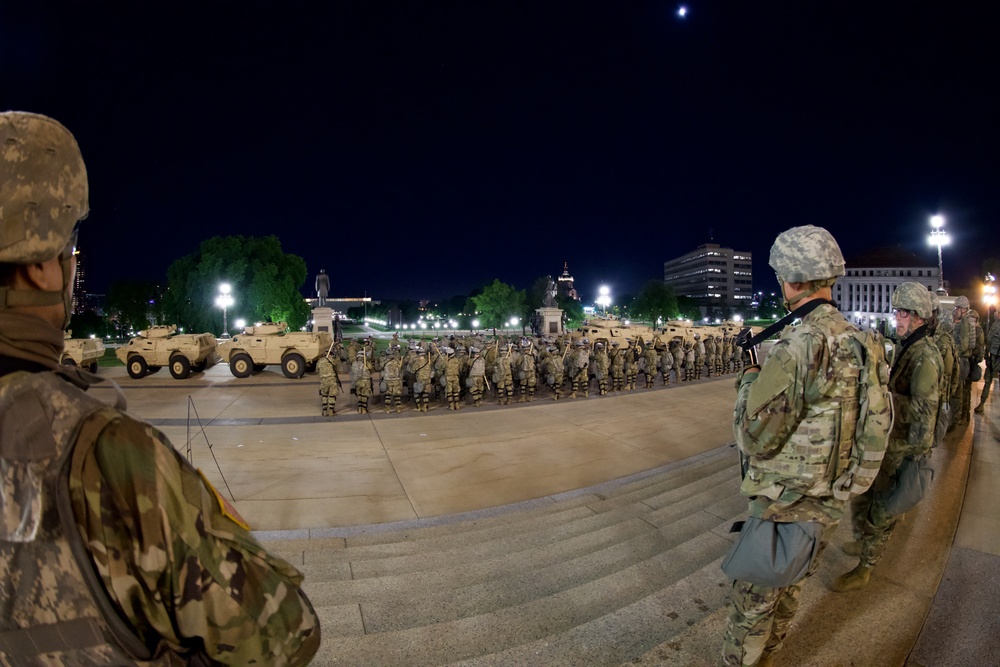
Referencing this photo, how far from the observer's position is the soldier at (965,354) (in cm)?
869

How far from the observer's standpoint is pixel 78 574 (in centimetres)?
96

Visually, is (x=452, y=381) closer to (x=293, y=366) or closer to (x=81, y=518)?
(x=293, y=366)

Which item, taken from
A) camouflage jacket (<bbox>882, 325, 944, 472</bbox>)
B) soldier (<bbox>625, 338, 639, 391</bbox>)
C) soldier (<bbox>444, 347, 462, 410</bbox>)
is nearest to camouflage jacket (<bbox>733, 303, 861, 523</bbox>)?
camouflage jacket (<bbox>882, 325, 944, 472</bbox>)

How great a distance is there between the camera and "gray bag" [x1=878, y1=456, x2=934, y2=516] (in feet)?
12.1

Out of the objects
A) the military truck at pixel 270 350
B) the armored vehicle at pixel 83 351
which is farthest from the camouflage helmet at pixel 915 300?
the armored vehicle at pixel 83 351

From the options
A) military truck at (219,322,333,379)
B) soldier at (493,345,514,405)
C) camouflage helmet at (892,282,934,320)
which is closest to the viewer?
camouflage helmet at (892,282,934,320)

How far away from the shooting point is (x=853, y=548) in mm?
4156

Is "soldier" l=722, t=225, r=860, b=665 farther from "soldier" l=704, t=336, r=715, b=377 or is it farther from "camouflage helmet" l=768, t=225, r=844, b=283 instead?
"soldier" l=704, t=336, r=715, b=377

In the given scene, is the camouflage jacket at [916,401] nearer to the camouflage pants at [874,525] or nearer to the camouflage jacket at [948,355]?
the camouflage pants at [874,525]

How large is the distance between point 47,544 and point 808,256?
3.21m

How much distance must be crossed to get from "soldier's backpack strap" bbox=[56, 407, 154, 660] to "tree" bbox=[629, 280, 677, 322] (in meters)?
69.3

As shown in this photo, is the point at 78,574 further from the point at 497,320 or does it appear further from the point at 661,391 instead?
the point at 497,320

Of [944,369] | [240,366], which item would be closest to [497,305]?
[240,366]

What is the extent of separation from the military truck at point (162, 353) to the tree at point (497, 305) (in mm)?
36295
